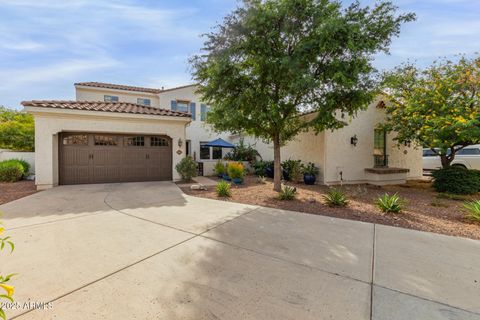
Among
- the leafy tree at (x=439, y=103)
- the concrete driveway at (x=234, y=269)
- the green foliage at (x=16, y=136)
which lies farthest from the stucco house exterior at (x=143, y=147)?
the green foliage at (x=16, y=136)

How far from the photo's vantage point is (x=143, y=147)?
11.5 metres

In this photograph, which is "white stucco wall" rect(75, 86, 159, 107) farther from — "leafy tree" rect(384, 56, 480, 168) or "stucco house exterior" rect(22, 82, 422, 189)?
"leafy tree" rect(384, 56, 480, 168)

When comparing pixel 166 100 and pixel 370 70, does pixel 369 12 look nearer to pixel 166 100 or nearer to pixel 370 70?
pixel 370 70

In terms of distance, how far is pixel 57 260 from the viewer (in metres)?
3.29

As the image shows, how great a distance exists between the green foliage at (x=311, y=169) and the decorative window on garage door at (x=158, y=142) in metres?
7.94

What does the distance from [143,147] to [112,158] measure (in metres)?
1.59

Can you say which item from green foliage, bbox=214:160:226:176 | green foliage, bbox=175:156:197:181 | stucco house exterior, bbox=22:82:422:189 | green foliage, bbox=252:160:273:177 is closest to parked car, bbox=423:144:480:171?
stucco house exterior, bbox=22:82:422:189

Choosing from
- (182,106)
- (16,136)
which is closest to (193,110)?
(182,106)

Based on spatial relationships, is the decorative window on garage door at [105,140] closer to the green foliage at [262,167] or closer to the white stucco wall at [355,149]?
the green foliage at [262,167]

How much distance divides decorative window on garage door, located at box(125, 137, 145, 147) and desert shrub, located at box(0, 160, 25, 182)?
19.1 ft

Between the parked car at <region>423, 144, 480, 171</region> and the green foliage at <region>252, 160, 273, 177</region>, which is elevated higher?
the parked car at <region>423, 144, 480, 171</region>

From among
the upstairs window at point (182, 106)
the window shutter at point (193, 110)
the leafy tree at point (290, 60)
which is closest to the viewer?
the leafy tree at point (290, 60)

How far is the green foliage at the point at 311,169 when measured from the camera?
36.9ft

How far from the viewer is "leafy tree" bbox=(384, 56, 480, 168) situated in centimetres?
803
